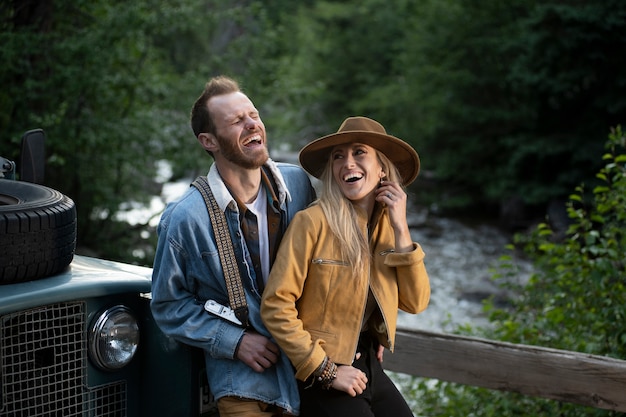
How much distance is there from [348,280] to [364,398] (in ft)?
1.43

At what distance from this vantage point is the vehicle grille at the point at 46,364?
2586mm

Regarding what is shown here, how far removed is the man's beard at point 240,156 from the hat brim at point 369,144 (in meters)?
0.18

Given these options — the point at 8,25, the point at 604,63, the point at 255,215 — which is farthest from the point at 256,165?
the point at 604,63

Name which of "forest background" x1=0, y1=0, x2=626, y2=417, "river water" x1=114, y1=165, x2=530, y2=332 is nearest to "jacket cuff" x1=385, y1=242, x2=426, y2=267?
"forest background" x1=0, y1=0, x2=626, y2=417

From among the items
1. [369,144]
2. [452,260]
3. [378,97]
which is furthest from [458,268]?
[369,144]

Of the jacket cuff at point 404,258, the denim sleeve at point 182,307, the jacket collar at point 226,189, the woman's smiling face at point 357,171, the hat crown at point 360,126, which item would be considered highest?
the hat crown at point 360,126

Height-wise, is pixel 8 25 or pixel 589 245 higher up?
pixel 8 25

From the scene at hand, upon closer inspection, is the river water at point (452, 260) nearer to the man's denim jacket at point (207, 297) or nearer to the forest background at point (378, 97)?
the forest background at point (378, 97)

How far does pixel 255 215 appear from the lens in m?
2.91

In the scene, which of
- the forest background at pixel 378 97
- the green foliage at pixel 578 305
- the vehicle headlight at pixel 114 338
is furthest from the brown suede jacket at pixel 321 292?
A: the forest background at pixel 378 97

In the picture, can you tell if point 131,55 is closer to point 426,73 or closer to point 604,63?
point 604,63

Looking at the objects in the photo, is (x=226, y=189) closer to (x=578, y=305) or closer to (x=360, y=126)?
(x=360, y=126)

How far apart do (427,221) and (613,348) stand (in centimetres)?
1376

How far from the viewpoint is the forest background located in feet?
25.1
